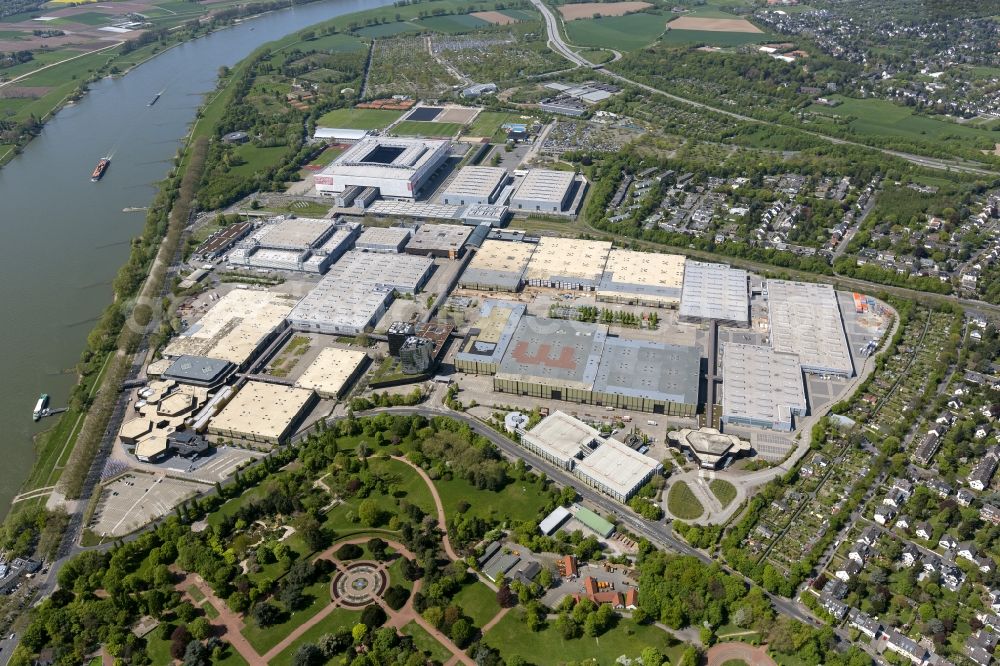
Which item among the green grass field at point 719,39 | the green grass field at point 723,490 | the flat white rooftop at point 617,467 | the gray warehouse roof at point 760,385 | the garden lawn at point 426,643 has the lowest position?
the green grass field at point 723,490

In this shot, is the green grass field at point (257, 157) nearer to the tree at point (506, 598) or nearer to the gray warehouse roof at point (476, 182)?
the gray warehouse roof at point (476, 182)

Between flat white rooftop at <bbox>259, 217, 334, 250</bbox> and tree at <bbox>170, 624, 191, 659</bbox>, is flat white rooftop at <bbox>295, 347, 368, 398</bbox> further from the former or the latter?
Answer: tree at <bbox>170, 624, 191, 659</bbox>

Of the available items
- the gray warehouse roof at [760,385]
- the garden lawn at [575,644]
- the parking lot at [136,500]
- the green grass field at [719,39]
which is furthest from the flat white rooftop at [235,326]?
the green grass field at [719,39]

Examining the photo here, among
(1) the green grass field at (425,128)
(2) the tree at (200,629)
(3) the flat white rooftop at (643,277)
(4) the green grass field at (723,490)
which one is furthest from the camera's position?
(1) the green grass field at (425,128)

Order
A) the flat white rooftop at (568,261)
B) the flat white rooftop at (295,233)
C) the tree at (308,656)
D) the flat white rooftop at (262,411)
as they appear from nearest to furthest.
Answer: the tree at (308,656)
the flat white rooftop at (262,411)
the flat white rooftop at (568,261)
the flat white rooftop at (295,233)

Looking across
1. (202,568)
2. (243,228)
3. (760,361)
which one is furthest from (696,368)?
(243,228)

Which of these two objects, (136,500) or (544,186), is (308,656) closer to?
(136,500)

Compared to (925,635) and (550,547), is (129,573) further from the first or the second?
(925,635)

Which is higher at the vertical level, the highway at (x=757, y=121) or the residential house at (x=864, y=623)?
the highway at (x=757, y=121)
